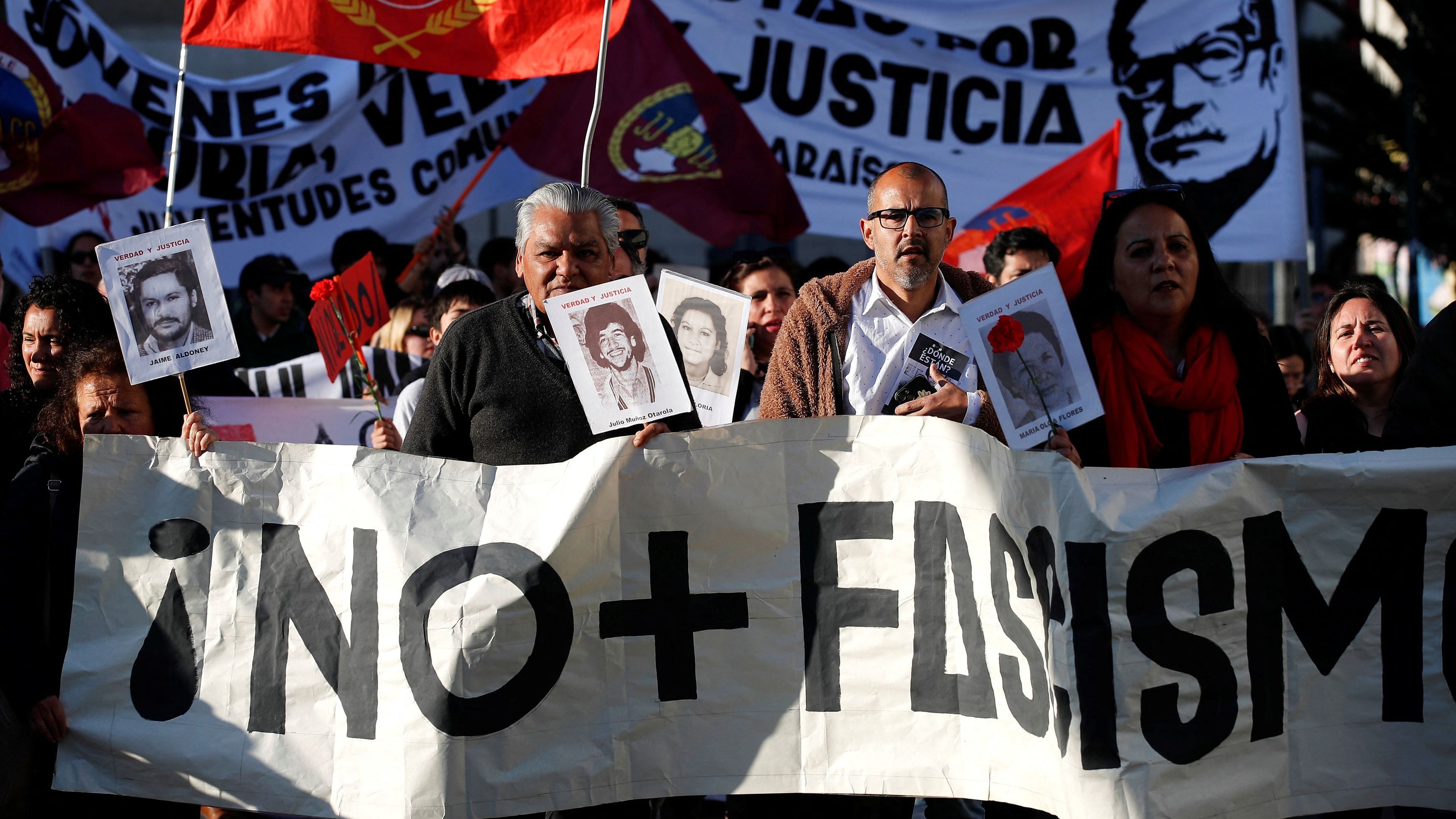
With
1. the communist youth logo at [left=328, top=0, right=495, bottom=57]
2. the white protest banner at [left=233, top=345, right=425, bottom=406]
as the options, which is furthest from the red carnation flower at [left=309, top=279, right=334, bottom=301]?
the white protest banner at [left=233, top=345, right=425, bottom=406]

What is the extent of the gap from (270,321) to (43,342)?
2902mm

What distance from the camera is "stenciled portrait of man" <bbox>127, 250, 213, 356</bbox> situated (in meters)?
3.35

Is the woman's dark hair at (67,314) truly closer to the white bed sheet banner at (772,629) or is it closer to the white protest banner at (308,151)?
the white bed sheet banner at (772,629)

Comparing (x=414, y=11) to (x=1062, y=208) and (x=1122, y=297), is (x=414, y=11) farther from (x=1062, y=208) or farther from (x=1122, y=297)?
(x=1062, y=208)

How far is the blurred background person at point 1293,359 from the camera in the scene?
6016 mm

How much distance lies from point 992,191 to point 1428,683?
15.3 feet

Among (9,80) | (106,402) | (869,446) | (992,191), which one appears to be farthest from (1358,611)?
(9,80)

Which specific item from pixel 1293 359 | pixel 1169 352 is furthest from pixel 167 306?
pixel 1293 359

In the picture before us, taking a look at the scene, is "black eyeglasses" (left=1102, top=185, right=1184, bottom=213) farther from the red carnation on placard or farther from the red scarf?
the red carnation on placard

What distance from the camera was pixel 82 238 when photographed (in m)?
6.97

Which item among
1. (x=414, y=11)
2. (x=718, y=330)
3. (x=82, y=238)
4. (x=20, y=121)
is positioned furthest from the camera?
(x=82, y=238)

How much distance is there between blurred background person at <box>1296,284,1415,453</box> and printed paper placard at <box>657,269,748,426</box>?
6.00 feet

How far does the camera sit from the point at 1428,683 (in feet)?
10.2

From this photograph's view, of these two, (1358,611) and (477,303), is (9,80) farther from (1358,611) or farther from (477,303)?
(1358,611)
